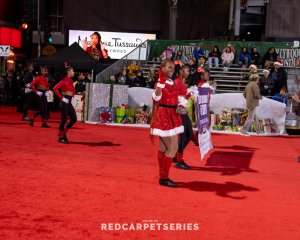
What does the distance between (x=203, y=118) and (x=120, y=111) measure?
29.0 ft

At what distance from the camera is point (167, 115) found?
23.1 ft

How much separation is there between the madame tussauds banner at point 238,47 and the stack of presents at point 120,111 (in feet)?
20.9

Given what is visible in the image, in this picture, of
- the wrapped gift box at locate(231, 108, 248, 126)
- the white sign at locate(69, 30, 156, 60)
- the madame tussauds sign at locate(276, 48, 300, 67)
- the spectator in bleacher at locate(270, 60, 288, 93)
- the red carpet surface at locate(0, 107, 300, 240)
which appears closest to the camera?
the red carpet surface at locate(0, 107, 300, 240)

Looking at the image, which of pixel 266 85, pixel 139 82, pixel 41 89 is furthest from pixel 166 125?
pixel 139 82

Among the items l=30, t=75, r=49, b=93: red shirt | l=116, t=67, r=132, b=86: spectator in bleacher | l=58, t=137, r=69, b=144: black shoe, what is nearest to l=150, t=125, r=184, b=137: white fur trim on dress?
l=58, t=137, r=69, b=144: black shoe

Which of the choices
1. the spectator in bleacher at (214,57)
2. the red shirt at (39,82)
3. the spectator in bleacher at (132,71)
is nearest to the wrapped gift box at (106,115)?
the spectator in bleacher at (132,71)

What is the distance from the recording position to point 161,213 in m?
5.59

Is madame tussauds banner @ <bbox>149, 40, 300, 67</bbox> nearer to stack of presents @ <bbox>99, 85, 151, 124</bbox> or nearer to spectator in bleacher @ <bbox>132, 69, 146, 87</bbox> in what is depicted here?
spectator in bleacher @ <bbox>132, 69, 146, 87</bbox>

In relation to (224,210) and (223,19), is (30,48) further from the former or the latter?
(224,210)

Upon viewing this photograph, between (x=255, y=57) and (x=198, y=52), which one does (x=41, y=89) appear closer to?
(x=198, y=52)

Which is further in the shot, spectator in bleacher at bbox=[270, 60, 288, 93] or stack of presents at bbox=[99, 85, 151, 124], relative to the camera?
spectator in bleacher at bbox=[270, 60, 288, 93]

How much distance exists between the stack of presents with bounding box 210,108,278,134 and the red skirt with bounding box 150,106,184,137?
9403mm

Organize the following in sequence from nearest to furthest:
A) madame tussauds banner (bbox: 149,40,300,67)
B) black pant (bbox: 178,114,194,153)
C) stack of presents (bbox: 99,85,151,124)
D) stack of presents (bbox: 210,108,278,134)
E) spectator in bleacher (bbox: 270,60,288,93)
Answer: black pant (bbox: 178,114,194,153)
stack of presents (bbox: 210,108,278,134)
stack of presents (bbox: 99,85,151,124)
spectator in bleacher (bbox: 270,60,288,93)
madame tussauds banner (bbox: 149,40,300,67)

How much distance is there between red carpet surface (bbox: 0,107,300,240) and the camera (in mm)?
4988
